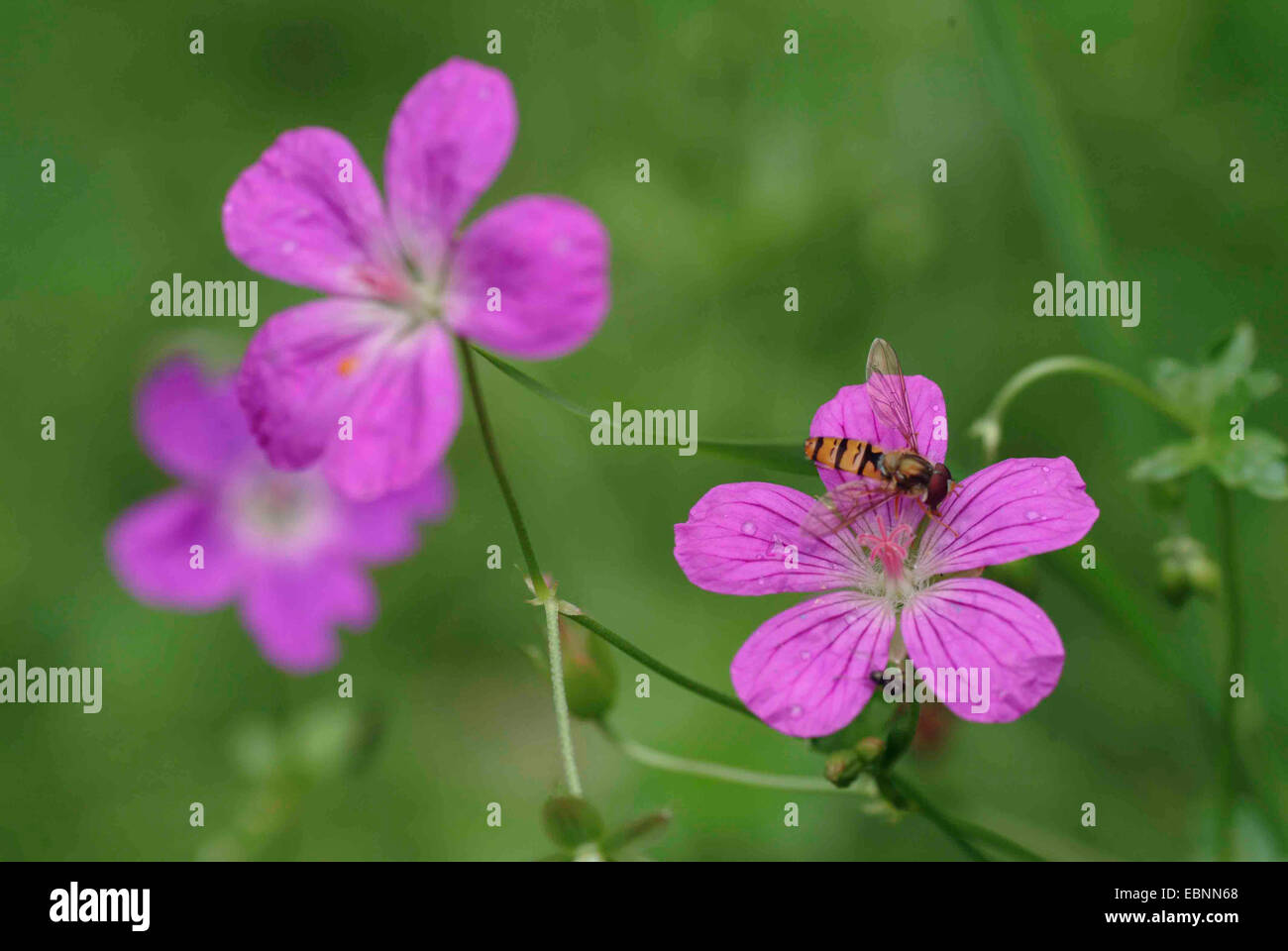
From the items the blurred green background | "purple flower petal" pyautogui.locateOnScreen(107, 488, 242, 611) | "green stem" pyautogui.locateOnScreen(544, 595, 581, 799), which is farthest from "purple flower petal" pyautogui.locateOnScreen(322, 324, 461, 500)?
"purple flower petal" pyautogui.locateOnScreen(107, 488, 242, 611)

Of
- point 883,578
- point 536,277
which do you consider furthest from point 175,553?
point 883,578

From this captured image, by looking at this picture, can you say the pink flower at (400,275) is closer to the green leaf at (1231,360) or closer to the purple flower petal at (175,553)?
the green leaf at (1231,360)

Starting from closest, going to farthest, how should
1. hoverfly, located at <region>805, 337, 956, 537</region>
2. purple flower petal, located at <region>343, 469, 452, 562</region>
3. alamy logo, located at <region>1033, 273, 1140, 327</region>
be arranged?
hoverfly, located at <region>805, 337, 956, 537</region> → alamy logo, located at <region>1033, 273, 1140, 327</region> → purple flower petal, located at <region>343, 469, 452, 562</region>

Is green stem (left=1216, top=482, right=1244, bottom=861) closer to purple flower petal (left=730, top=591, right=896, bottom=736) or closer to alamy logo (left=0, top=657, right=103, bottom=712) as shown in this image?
purple flower petal (left=730, top=591, right=896, bottom=736)

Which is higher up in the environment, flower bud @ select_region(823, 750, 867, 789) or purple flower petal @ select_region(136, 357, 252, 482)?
purple flower petal @ select_region(136, 357, 252, 482)

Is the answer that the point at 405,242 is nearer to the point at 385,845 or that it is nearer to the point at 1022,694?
the point at 1022,694

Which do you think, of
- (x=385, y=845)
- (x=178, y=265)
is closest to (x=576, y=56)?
(x=178, y=265)

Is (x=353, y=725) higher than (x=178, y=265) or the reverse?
the reverse

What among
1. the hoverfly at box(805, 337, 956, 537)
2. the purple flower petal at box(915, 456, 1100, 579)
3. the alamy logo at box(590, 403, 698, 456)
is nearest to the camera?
the purple flower petal at box(915, 456, 1100, 579)
